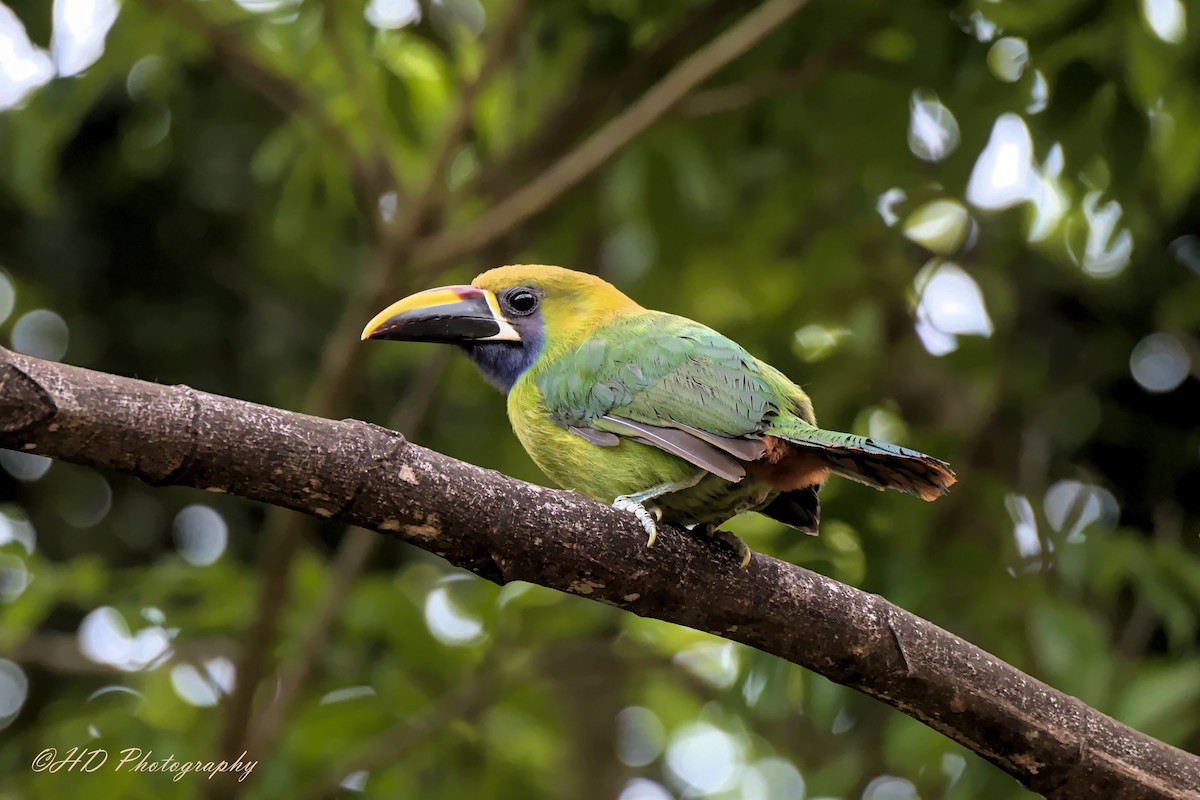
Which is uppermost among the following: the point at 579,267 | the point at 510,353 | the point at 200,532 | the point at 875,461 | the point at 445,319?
the point at 875,461

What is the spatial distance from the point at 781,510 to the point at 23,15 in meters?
2.56

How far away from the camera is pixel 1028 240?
488 centimetres

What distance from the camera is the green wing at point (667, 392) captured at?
2.71 meters

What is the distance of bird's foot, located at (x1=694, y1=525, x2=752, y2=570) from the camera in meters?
2.40

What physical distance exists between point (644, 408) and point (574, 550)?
73 centimetres

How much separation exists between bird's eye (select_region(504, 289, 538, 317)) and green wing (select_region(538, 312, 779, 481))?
10.2 inches

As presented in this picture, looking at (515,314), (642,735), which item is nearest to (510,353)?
(515,314)

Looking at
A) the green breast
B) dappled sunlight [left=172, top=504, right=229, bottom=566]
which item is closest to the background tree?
dappled sunlight [left=172, top=504, right=229, bottom=566]

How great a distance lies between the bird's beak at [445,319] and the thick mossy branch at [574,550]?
96 cm

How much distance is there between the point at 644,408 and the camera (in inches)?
113

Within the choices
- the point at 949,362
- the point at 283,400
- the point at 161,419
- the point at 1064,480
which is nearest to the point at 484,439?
the point at 283,400

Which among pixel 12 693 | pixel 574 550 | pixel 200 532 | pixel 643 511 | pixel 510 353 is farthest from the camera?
pixel 200 532

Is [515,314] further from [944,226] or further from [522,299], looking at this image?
[944,226]

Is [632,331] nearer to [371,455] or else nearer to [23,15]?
[371,455]
